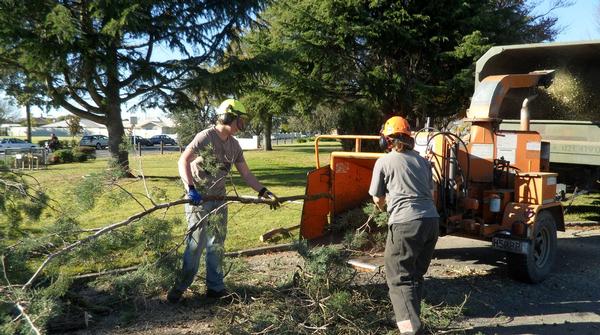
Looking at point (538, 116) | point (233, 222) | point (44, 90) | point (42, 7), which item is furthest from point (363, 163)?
point (44, 90)

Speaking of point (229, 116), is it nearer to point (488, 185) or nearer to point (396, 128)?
point (396, 128)

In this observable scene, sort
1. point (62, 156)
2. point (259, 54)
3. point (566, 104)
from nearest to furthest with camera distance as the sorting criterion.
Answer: point (566, 104), point (259, 54), point (62, 156)

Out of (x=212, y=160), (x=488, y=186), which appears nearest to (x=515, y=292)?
(x=488, y=186)

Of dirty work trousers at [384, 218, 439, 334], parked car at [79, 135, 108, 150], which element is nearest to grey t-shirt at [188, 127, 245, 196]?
dirty work trousers at [384, 218, 439, 334]

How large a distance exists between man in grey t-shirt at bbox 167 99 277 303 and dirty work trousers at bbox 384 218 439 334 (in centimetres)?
157

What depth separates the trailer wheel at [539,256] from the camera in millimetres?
5746

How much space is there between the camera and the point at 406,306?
4.05 meters

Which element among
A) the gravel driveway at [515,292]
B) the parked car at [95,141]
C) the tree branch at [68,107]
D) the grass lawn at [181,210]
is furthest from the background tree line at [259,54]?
the parked car at [95,141]

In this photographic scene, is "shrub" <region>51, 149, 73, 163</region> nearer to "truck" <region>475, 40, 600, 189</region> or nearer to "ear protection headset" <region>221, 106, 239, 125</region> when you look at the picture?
"truck" <region>475, 40, 600, 189</region>

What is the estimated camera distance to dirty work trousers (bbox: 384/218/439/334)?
403cm

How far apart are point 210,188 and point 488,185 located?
339 cm

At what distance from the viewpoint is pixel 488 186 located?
247 inches

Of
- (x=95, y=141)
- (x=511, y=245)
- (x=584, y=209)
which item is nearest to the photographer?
(x=511, y=245)

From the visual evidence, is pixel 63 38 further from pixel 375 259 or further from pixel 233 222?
pixel 375 259
